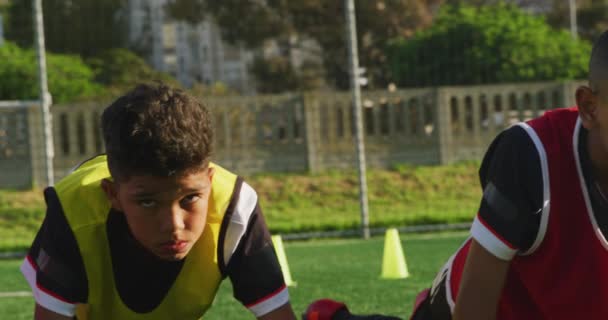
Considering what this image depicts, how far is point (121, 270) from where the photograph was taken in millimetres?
3662

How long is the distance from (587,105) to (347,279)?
6.15m

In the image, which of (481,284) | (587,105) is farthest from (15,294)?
(587,105)

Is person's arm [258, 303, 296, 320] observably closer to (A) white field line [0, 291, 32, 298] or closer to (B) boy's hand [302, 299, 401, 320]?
(B) boy's hand [302, 299, 401, 320]

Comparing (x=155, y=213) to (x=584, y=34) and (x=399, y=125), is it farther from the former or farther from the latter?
(x=584, y=34)

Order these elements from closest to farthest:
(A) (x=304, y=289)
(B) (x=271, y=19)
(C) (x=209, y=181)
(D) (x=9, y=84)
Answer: (C) (x=209, y=181), (A) (x=304, y=289), (D) (x=9, y=84), (B) (x=271, y=19)

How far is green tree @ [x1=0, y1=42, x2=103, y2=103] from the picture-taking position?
93.9ft

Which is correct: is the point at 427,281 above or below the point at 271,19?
below

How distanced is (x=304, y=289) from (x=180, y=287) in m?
4.79

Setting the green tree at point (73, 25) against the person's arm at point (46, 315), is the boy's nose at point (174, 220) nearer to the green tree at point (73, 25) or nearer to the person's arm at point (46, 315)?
the person's arm at point (46, 315)

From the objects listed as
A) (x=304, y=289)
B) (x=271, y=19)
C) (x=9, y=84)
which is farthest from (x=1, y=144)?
(x=271, y=19)

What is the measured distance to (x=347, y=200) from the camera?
827 inches

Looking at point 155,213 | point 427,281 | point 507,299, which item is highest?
point 155,213

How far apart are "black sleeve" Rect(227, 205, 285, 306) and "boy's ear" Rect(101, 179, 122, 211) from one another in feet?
1.20

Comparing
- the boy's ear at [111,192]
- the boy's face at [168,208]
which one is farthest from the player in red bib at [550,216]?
the boy's ear at [111,192]
